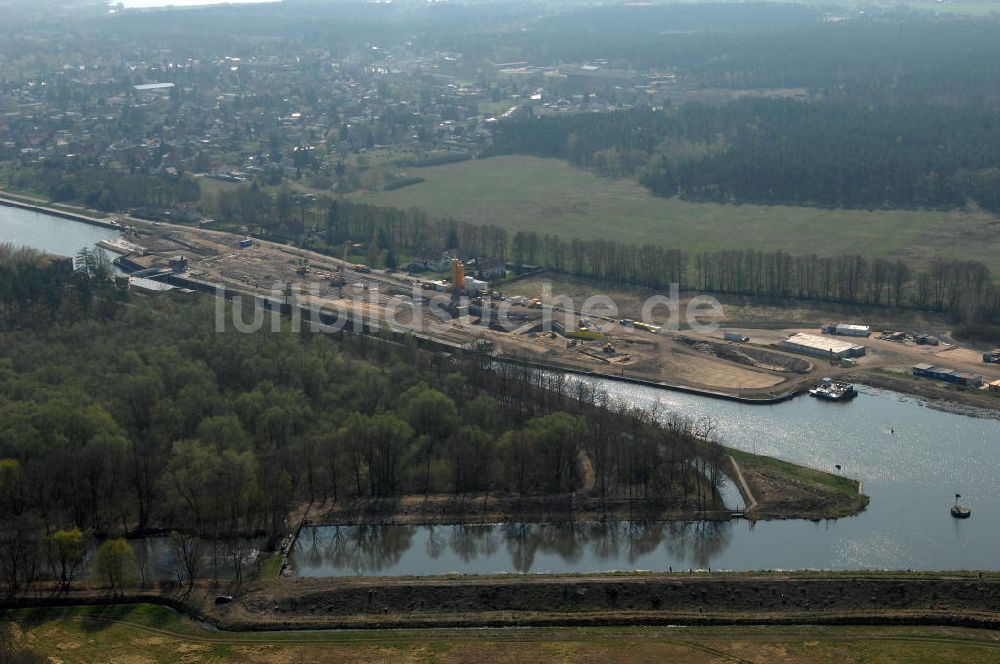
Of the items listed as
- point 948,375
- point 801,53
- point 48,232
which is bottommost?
point 948,375

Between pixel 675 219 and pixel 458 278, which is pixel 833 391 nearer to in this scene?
pixel 458 278

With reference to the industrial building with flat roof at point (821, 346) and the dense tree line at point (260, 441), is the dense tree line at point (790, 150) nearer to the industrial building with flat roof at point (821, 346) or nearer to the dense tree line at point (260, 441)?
the industrial building with flat roof at point (821, 346)

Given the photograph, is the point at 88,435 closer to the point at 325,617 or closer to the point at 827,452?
the point at 325,617

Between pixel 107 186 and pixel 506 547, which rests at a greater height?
pixel 107 186

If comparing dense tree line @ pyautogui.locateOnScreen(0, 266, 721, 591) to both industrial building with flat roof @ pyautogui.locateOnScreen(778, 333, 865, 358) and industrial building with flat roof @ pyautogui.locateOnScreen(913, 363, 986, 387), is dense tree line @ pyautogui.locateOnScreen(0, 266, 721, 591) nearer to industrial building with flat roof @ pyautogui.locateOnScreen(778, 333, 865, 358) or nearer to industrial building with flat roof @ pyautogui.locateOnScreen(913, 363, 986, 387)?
industrial building with flat roof @ pyautogui.locateOnScreen(778, 333, 865, 358)

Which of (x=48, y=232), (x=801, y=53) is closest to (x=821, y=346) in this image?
(x=48, y=232)

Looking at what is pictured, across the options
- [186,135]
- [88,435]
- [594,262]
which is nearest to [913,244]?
[594,262]

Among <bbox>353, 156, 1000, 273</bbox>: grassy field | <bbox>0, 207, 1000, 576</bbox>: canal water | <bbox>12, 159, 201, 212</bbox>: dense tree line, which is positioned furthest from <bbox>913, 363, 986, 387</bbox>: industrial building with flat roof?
<bbox>12, 159, 201, 212</bbox>: dense tree line
